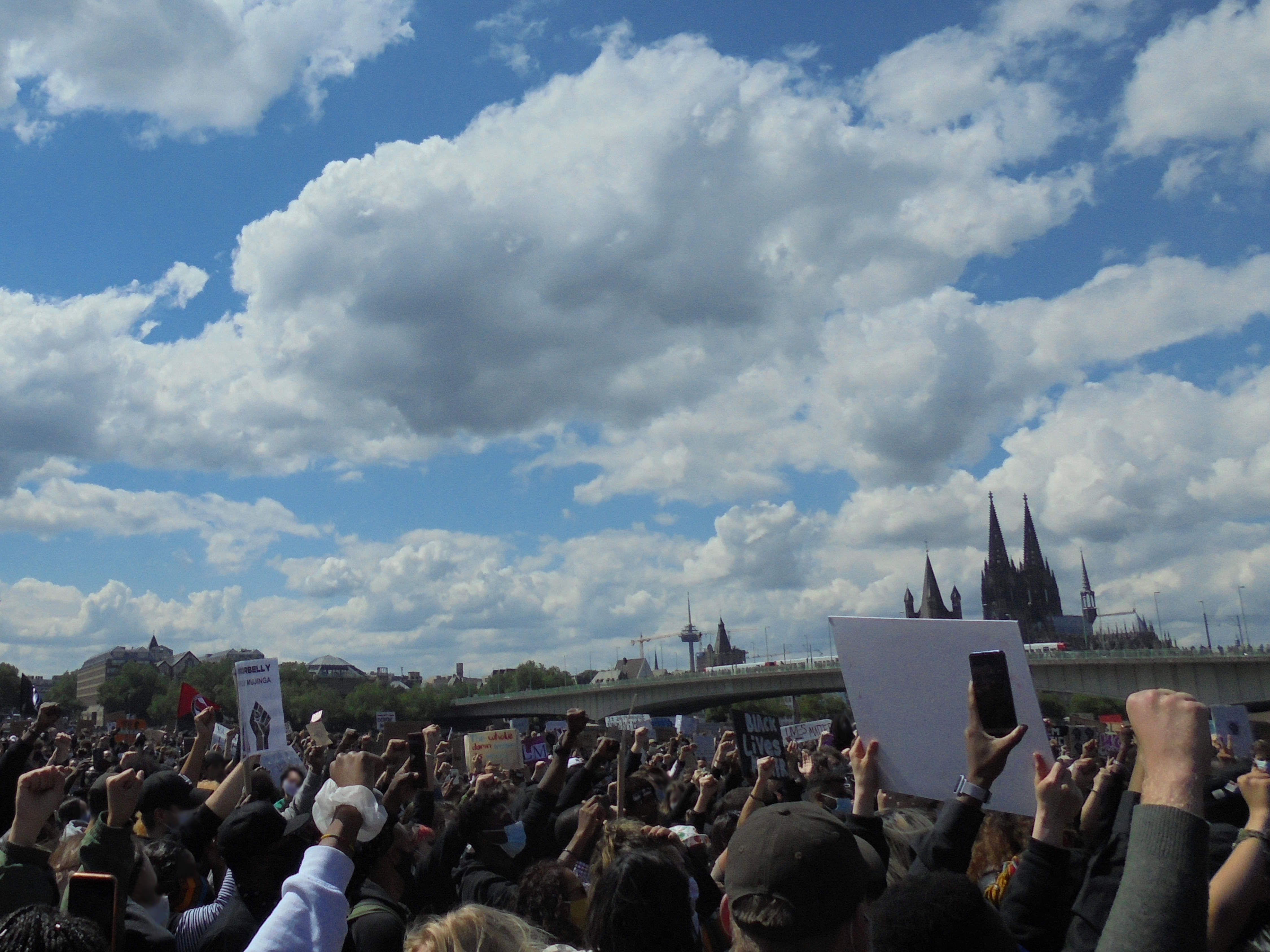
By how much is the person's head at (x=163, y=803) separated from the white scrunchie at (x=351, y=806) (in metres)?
3.28

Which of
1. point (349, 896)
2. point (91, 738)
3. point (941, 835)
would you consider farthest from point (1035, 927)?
point (91, 738)

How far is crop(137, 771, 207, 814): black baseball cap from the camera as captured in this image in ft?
19.9

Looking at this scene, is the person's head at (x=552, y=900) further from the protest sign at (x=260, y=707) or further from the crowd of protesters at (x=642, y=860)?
the protest sign at (x=260, y=707)

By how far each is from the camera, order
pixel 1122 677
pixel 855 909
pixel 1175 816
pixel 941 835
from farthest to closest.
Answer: pixel 1122 677
pixel 941 835
pixel 855 909
pixel 1175 816

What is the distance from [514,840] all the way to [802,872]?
3852mm

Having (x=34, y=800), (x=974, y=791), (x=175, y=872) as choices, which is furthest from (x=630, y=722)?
(x=974, y=791)

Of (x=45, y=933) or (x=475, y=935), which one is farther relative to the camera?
(x=475, y=935)

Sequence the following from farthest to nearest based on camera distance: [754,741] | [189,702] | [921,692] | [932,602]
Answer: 1. [932,602]
2. [189,702]
3. [754,741]
4. [921,692]

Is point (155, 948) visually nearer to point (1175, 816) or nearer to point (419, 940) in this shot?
point (419, 940)

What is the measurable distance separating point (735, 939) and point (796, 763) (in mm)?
11850

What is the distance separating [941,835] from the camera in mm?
3592

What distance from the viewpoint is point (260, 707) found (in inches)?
451

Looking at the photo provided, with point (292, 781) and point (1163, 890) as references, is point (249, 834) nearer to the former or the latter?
point (1163, 890)

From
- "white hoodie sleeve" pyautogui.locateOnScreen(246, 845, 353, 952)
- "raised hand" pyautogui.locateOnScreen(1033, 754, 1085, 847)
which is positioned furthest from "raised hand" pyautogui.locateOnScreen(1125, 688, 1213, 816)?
"white hoodie sleeve" pyautogui.locateOnScreen(246, 845, 353, 952)
